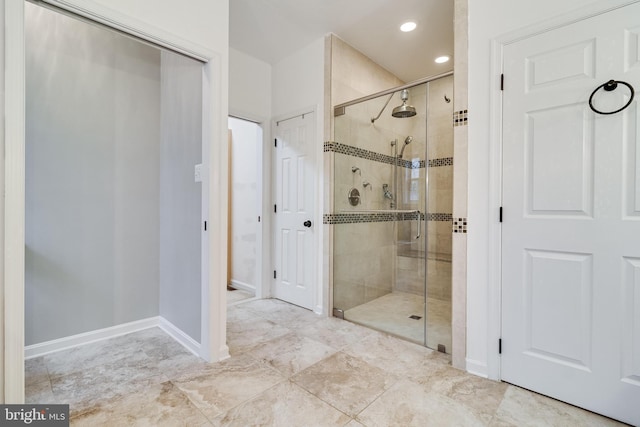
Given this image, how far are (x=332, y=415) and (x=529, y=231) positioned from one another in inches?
57.3

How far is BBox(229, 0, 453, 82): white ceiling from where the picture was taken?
2.59 m

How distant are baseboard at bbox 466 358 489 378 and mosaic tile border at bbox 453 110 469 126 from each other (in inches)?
58.8

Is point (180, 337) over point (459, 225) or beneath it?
beneath

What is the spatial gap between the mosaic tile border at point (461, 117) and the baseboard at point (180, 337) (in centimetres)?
232

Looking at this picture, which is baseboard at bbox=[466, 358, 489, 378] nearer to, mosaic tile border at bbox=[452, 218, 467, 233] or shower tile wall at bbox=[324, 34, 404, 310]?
mosaic tile border at bbox=[452, 218, 467, 233]

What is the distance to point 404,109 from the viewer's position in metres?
2.80

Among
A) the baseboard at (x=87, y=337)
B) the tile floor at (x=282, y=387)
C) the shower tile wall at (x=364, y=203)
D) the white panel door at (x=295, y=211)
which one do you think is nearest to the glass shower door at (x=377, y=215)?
the shower tile wall at (x=364, y=203)

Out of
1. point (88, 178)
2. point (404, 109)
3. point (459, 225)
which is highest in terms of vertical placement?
point (404, 109)

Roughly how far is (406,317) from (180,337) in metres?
1.96

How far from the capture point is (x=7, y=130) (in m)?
1.34

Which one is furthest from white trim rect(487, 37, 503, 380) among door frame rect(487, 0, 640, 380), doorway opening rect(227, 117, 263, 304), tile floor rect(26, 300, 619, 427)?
doorway opening rect(227, 117, 263, 304)

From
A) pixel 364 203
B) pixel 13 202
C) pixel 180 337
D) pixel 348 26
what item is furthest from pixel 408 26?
A: pixel 180 337

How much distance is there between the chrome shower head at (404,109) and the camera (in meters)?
2.70

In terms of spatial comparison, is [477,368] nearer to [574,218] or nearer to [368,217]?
[574,218]
